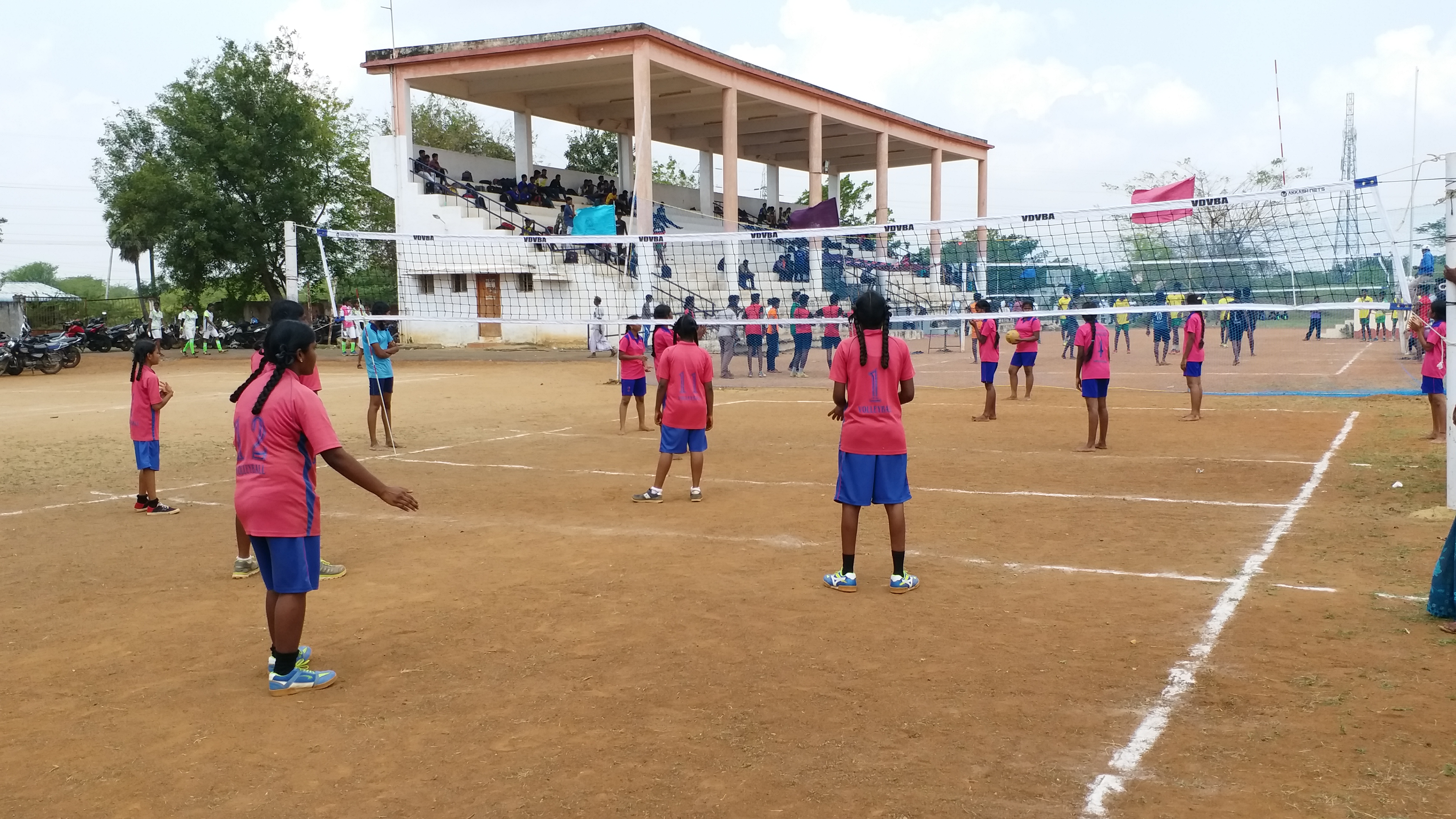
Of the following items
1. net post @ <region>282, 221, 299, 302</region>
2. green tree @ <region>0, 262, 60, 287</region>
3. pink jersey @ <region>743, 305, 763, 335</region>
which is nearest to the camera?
net post @ <region>282, 221, 299, 302</region>

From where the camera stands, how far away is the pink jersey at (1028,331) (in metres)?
16.6

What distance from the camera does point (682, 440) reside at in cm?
925

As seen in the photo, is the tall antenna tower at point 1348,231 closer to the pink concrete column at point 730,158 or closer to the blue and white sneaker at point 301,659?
the blue and white sneaker at point 301,659

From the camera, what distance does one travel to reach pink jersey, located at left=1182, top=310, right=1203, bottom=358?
13.5 m

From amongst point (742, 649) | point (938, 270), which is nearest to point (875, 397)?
point (742, 649)

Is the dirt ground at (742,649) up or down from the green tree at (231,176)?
down

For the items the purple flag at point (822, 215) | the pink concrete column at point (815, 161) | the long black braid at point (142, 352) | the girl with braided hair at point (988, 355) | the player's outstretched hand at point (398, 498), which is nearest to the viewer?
the player's outstretched hand at point (398, 498)

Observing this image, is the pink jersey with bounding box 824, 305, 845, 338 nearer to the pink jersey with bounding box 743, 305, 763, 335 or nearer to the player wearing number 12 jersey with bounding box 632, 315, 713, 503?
the pink jersey with bounding box 743, 305, 763, 335

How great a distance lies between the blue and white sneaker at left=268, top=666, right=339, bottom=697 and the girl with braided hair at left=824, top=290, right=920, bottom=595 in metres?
2.86

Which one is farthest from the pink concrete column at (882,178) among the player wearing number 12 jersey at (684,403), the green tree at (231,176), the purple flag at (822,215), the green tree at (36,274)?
the green tree at (36,274)

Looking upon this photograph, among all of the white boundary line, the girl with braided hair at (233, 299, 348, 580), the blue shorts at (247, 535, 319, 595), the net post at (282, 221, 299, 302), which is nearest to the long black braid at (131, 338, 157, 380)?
the girl with braided hair at (233, 299, 348, 580)

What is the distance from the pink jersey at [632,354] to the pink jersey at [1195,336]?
22.4 ft

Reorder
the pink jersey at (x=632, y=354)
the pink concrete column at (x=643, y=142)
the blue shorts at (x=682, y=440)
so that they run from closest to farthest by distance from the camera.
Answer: the blue shorts at (x=682, y=440), the pink jersey at (x=632, y=354), the pink concrete column at (x=643, y=142)

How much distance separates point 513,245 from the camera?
3039 centimetres
